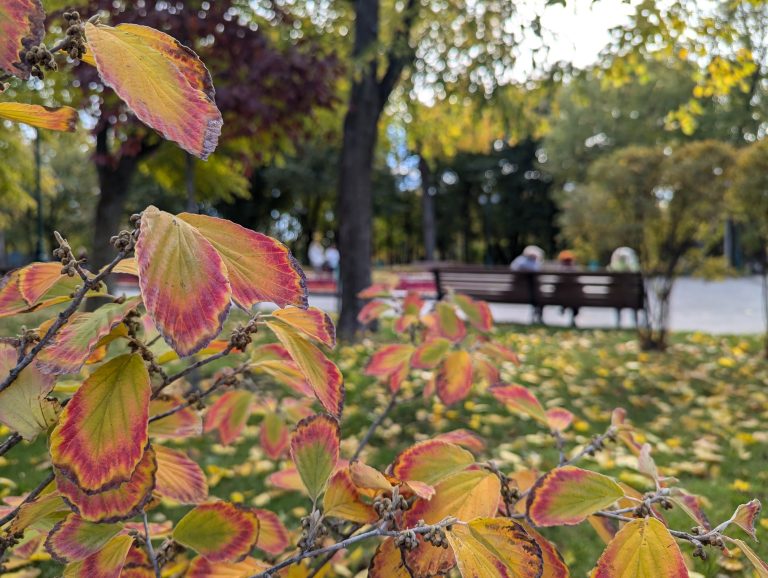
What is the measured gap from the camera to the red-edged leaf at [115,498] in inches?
26.3

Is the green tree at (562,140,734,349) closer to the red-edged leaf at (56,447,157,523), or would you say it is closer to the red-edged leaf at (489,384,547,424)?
the red-edged leaf at (489,384,547,424)

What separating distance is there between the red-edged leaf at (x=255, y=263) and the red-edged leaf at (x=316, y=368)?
162mm

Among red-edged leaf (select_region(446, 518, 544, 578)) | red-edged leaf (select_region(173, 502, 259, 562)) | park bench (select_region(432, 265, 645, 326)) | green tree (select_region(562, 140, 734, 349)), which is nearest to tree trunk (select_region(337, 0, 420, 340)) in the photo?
park bench (select_region(432, 265, 645, 326))

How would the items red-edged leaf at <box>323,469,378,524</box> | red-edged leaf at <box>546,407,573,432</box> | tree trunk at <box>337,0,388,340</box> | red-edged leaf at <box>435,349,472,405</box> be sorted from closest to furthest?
1. red-edged leaf at <box>323,469,378,524</box>
2. red-edged leaf at <box>546,407,573,432</box>
3. red-edged leaf at <box>435,349,472,405</box>
4. tree trunk at <box>337,0,388,340</box>

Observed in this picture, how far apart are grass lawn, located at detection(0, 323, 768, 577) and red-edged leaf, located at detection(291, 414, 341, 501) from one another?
54.9 inches

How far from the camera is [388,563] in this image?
795 millimetres

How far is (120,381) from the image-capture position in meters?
0.65

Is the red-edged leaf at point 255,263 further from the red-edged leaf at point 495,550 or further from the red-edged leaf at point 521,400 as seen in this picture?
the red-edged leaf at point 521,400

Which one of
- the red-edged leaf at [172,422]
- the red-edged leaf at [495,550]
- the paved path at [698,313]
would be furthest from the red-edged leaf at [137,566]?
the paved path at [698,313]

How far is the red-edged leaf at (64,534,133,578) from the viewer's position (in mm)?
764

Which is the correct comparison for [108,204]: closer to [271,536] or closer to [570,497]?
[271,536]

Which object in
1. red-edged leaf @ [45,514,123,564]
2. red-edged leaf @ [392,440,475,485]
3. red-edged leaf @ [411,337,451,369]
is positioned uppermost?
red-edged leaf @ [411,337,451,369]

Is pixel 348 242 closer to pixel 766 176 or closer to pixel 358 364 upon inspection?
pixel 358 364

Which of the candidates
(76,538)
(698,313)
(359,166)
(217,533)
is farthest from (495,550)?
(698,313)
